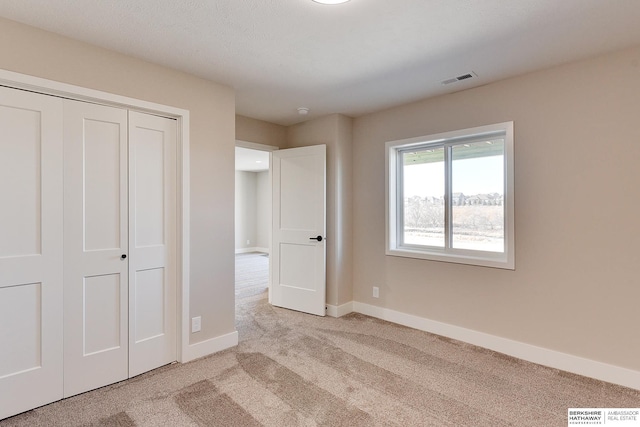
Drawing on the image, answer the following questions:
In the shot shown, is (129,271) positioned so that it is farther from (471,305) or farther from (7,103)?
(471,305)

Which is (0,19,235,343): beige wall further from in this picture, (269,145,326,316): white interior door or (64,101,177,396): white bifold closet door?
(269,145,326,316): white interior door

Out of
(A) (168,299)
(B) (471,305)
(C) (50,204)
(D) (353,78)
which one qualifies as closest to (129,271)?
(A) (168,299)

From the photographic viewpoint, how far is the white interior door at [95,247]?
2.20m

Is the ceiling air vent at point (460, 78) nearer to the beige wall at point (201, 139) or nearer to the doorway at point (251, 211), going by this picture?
the beige wall at point (201, 139)

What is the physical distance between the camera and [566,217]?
8.43 feet

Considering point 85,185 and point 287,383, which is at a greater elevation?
point 85,185

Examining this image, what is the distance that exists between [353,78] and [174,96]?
1.52m

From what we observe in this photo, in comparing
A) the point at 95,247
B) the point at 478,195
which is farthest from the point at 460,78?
the point at 95,247

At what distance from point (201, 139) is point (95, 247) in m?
1.16

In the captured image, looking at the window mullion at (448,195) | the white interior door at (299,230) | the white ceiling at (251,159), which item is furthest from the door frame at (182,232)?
the white ceiling at (251,159)

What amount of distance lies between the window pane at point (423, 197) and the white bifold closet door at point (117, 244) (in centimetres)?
247

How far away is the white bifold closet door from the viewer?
222 cm

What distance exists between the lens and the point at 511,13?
74.2 inches

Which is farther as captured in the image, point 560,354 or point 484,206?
point 484,206
